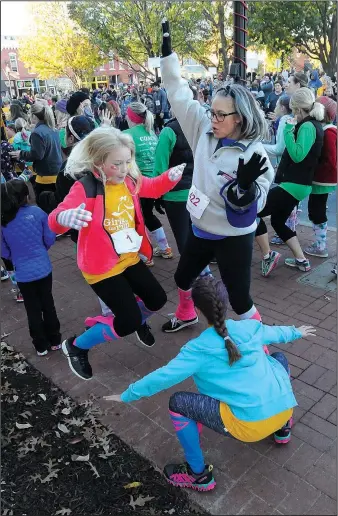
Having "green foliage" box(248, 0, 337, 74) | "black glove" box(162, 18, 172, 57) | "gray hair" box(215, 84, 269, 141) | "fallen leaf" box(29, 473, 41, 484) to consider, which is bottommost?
"fallen leaf" box(29, 473, 41, 484)

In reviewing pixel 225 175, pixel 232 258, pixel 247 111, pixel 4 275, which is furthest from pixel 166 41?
pixel 4 275

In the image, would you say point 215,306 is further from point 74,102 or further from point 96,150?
point 74,102

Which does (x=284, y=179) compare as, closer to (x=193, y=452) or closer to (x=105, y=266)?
(x=105, y=266)

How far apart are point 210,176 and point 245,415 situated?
155cm

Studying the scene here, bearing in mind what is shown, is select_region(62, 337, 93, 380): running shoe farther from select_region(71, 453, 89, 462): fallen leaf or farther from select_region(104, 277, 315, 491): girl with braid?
select_region(104, 277, 315, 491): girl with braid

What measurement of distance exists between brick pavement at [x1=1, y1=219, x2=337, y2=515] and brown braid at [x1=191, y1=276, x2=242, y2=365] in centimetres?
82

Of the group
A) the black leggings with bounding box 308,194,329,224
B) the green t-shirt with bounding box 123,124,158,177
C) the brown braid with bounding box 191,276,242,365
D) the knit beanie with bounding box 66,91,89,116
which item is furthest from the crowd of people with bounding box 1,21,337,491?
the knit beanie with bounding box 66,91,89,116

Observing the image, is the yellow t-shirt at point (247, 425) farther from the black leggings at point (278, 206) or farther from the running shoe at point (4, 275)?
the running shoe at point (4, 275)

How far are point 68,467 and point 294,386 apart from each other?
1.66m

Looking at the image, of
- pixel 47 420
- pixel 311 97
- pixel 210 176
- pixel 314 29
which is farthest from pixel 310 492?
pixel 314 29

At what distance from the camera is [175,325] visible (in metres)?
4.04

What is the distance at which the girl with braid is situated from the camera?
2215mm

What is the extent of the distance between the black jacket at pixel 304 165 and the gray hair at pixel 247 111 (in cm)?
187

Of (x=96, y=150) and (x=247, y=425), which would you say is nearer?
(x=247, y=425)
